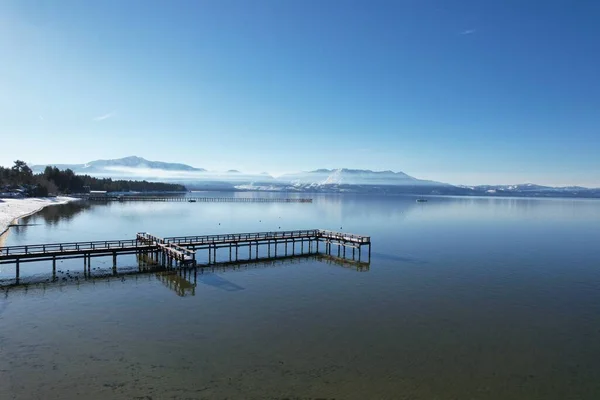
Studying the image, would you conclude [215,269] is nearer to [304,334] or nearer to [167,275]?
[167,275]

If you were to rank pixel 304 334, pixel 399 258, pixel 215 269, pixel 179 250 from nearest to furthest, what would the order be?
pixel 304 334 → pixel 179 250 → pixel 215 269 → pixel 399 258

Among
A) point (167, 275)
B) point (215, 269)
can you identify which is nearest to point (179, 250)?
point (167, 275)

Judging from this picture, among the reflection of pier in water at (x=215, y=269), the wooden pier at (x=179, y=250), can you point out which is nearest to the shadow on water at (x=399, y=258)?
the wooden pier at (x=179, y=250)

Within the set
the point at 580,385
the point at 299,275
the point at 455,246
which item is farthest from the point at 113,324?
the point at 455,246

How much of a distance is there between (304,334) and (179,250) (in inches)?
931

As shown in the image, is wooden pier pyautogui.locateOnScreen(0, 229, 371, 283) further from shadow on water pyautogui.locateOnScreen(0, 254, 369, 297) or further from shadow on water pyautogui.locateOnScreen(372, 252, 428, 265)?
shadow on water pyautogui.locateOnScreen(372, 252, 428, 265)

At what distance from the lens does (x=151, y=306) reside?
30547 mm

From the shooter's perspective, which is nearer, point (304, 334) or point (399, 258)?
point (304, 334)

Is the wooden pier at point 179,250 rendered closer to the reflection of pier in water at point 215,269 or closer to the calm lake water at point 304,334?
the reflection of pier in water at point 215,269

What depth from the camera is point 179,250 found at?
44562 mm

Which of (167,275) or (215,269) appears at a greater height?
(167,275)

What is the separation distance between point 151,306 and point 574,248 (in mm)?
65204

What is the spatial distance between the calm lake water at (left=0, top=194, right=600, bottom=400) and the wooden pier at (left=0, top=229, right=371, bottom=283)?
1.98 m

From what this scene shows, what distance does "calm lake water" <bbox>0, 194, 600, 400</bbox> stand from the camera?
64.3ft
